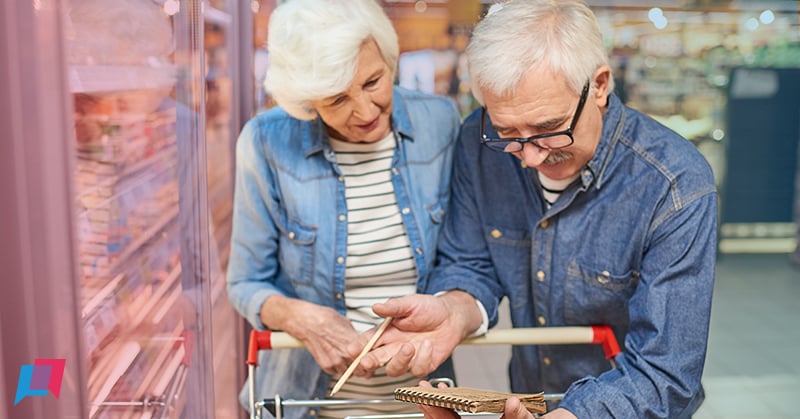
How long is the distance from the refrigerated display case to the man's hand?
0.40m

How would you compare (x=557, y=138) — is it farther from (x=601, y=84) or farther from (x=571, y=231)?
(x=571, y=231)

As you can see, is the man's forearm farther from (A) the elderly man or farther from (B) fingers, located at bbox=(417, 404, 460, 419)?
(B) fingers, located at bbox=(417, 404, 460, 419)

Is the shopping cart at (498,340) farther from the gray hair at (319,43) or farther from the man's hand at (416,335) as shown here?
the gray hair at (319,43)

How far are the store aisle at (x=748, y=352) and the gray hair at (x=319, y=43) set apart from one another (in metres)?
2.51

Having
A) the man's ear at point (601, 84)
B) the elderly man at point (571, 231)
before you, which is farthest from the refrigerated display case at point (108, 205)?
the man's ear at point (601, 84)

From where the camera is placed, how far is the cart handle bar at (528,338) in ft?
4.95

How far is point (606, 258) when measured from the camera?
1511mm

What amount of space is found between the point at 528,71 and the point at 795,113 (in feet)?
18.2

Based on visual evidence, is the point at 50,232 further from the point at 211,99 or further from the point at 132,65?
the point at 211,99

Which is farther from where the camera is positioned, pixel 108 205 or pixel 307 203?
pixel 307 203

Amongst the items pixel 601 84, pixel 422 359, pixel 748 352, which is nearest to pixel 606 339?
pixel 422 359

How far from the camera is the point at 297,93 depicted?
5.01 ft

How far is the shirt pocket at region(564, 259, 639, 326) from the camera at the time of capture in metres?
1.51

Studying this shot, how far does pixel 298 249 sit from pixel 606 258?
0.65 metres
